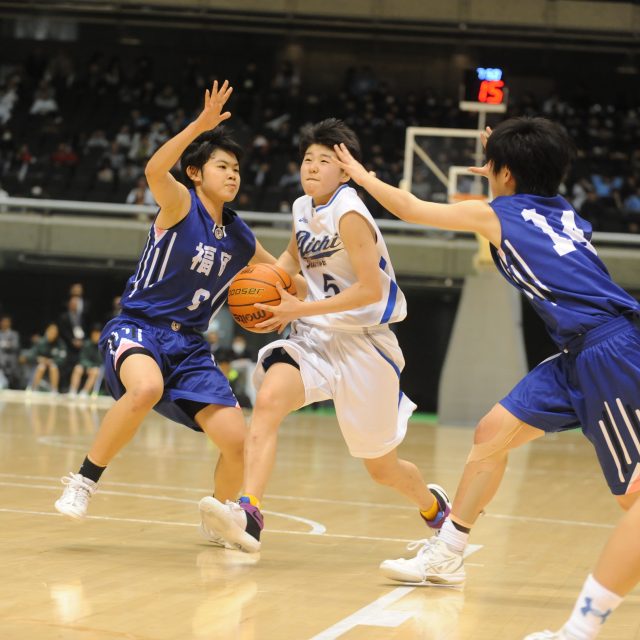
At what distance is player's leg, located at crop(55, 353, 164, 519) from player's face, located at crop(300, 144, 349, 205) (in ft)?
→ 3.71

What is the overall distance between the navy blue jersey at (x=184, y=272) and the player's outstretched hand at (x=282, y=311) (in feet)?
1.53

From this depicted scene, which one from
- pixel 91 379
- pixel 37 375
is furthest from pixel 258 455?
pixel 37 375

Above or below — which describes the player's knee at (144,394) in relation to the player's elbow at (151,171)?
below

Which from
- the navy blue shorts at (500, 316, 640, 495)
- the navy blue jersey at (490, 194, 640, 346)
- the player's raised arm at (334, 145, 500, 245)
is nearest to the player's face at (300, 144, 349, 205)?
the player's raised arm at (334, 145, 500, 245)

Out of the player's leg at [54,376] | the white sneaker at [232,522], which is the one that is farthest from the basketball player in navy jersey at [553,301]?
the player's leg at [54,376]

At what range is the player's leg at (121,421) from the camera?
5.34m

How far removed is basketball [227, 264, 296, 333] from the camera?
5.40 meters

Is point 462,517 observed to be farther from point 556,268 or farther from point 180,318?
point 180,318

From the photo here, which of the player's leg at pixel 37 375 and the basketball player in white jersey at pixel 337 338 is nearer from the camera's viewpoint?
the basketball player in white jersey at pixel 337 338

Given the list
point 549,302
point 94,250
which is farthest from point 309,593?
point 94,250

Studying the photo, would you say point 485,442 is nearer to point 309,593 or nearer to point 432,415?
point 309,593

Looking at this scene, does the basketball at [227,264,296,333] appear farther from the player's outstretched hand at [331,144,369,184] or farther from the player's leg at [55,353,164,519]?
the player's outstretched hand at [331,144,369,184]

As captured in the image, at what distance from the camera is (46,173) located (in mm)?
23453

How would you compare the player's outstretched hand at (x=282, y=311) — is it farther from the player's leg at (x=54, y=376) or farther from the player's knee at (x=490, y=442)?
the player's leg at (x=54, y=376)
